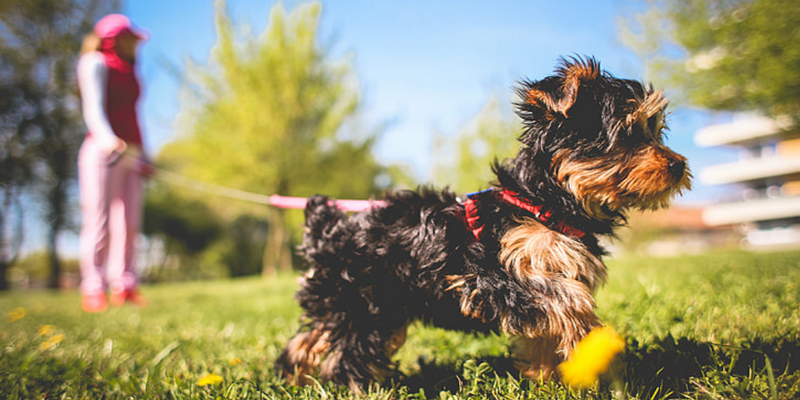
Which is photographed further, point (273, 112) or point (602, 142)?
point (273, 112)

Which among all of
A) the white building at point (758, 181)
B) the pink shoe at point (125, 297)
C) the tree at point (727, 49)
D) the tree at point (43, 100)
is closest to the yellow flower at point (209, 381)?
the pink shoe at point (125, 297)

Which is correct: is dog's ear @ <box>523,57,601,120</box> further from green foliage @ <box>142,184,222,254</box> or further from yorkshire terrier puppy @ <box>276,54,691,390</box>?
green foliage @ <box>142,184,222,254</box>

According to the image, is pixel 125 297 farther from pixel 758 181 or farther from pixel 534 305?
pixel 758 181

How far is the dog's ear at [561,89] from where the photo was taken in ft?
7.16

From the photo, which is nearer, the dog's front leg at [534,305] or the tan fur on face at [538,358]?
the dog's front leg at [534,305]

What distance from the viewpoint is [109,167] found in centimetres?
545

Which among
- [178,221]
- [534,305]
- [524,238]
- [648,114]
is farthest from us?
[178,221]

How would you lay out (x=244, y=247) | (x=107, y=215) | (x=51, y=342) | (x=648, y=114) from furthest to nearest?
(x=244, y=247) → (x=107, y=215) → (x=51, y=342) → (x=648, y=114)

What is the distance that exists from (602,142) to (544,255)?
26.7 inches

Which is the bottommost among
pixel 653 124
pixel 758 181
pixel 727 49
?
pixel 653 124

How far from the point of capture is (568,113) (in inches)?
88.0

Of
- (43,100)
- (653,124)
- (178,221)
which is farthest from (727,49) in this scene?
(178,221)

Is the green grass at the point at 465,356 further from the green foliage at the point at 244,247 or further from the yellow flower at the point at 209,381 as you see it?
the green foliage at the point at 244,247

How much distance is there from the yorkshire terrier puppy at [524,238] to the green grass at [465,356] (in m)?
0.27
